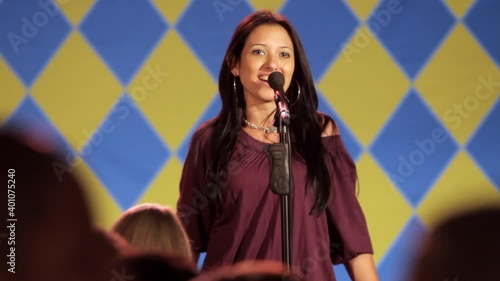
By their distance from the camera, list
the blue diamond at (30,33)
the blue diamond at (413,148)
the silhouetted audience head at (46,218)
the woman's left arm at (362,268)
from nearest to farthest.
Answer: the silhouetted audience head at (46,218) < the woman's left arm at (362,268) < the blue diamond at (30,33) < the blue diamond at (413,148)

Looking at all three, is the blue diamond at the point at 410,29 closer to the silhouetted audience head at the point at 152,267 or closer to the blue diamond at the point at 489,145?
the blue diamond at the point at 489,145

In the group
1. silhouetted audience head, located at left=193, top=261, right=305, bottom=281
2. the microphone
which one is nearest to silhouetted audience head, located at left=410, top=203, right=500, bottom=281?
silhouetted audience head, located at left=193, top=261, right=305, bottom=281

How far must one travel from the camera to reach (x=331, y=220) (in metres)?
2.32

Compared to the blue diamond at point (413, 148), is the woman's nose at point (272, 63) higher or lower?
lower

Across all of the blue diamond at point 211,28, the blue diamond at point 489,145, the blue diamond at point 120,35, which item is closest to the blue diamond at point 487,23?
the blue diamond at point 489,145

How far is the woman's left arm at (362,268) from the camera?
91.0 inches

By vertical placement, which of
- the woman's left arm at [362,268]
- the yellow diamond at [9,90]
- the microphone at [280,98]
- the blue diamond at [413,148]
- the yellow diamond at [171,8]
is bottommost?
the yellow diamond at [9,90]

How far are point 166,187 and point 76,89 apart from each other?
0.55 metres

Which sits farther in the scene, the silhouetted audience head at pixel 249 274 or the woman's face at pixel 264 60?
the woman's face at pixel 264 60

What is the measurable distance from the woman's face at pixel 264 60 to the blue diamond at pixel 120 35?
0.86 meters

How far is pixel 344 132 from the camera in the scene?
3.28 m

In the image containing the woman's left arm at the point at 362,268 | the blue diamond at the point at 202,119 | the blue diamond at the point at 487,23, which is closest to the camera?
the woman's left arm at the point at 362,268

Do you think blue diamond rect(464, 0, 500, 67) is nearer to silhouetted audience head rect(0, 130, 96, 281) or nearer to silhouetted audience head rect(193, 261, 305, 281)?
silhouetted audience head rect(193, 261, 305, 281)

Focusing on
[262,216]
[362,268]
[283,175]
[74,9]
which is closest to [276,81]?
[283,175]
